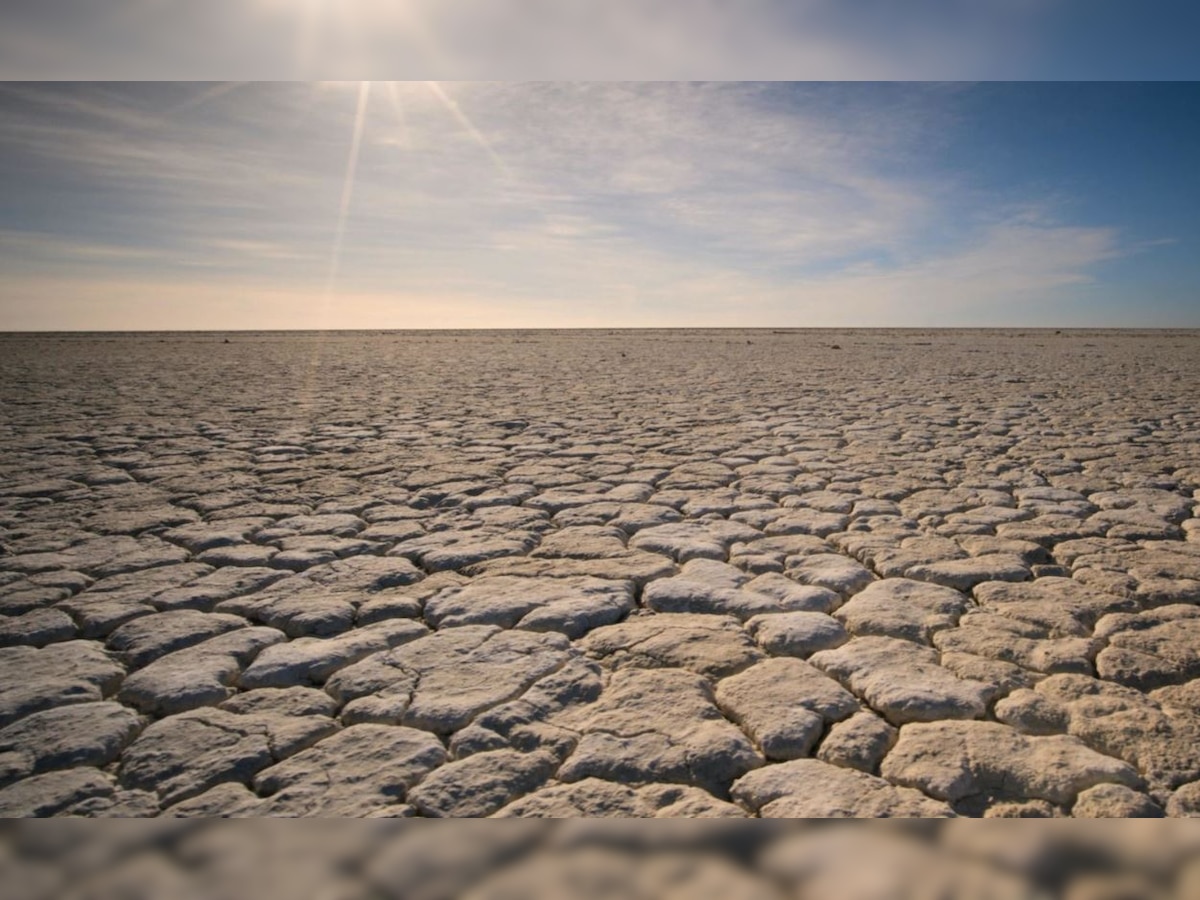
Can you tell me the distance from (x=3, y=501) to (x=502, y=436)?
2.67 metres

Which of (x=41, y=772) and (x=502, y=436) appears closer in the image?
(x=41, y=772)

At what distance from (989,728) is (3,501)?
153 inches

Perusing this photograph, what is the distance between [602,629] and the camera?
199cm

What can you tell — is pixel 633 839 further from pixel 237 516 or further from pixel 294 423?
pixel 294 423

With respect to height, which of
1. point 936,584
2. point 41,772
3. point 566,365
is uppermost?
point 566,365

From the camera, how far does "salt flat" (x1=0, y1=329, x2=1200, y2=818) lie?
1336mm

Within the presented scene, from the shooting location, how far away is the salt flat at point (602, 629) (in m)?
1.34

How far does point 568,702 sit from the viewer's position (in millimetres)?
1609

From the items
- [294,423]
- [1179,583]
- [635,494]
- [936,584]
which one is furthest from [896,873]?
[294,423]

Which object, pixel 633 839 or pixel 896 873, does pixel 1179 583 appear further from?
pixel 633 839

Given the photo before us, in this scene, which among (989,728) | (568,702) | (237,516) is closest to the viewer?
(989,728)

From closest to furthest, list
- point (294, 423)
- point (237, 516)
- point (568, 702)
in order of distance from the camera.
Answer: point (568, 702)
point (237, 516)
point (294, 423)

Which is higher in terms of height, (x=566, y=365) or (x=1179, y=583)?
(x=566, y=365)

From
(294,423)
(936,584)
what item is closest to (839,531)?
(936,584)
